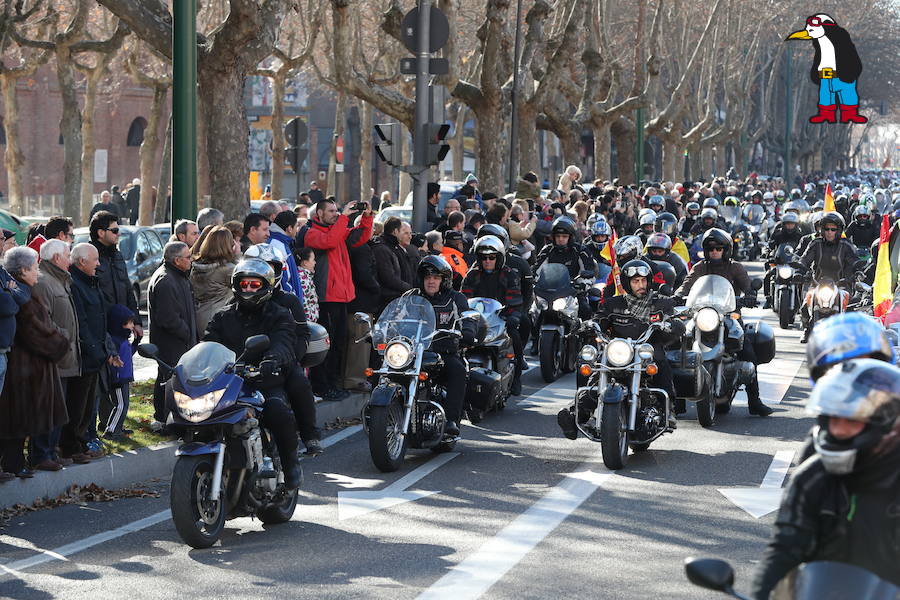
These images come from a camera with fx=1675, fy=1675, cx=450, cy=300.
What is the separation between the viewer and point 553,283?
16203 mm

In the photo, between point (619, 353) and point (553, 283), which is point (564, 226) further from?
point (619, 353)

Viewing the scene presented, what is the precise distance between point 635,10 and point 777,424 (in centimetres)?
5062

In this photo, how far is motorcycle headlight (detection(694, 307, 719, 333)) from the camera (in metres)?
12.7

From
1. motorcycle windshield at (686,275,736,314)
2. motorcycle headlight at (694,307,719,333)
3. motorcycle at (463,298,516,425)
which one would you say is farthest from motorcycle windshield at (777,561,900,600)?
motorcycle windshield at (686,275,736,314)

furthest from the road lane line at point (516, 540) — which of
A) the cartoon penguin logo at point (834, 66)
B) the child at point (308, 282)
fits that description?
the cartoon penguin logo at point (834, 66)

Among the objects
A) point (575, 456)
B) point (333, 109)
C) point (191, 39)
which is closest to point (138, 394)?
point (191, 39)

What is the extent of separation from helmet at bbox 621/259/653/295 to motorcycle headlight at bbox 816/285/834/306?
6.36 m

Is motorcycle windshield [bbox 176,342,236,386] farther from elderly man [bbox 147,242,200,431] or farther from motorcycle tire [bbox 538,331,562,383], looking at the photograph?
motorcycle tire [bbox 538,331,562,383]

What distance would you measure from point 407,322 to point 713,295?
2859mm

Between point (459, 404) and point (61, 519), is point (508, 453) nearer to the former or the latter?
point (459, 404)

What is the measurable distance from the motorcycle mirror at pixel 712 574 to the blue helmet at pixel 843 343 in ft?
2.60

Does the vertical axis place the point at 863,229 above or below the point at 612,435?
above

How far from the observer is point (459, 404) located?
11.6 meters

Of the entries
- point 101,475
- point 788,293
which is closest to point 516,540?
point 101,475
